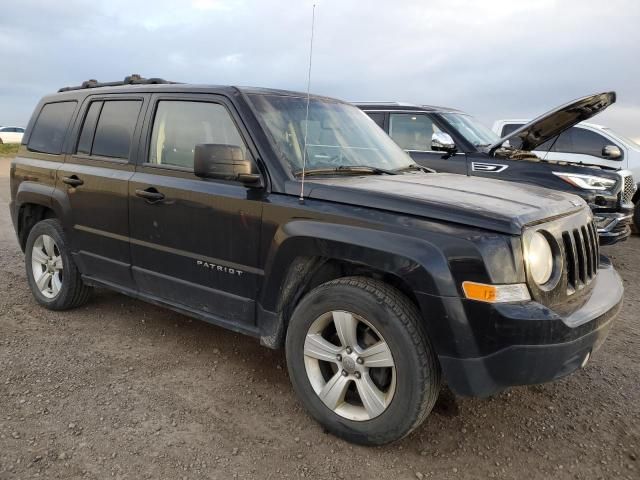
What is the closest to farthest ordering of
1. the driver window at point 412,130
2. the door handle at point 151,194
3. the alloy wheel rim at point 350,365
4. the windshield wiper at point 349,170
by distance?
the alloy wheel rim at point 350,365 → the windshield wiper at point 349,170 → the door handle at point 151,194 → the driver window at point 412,130

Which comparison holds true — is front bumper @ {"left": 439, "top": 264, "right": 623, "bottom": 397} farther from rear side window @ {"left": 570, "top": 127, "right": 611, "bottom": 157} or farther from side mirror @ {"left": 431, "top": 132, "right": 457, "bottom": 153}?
rear side window @ {"left": 570, "top": 127, "right": 611, "bottom": 157}

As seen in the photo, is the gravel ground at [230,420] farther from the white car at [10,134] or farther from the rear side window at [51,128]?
the white car at [10,134]

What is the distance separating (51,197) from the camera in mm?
4516

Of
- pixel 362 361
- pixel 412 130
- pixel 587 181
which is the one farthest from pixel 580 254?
pixel 412 130

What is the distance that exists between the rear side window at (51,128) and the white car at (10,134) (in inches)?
1354

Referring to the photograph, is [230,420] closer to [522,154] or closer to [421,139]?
[421,139]

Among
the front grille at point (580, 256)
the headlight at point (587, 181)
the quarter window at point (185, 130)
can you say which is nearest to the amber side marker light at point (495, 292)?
the front grille at point (580, 256)

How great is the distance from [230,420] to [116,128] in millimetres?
2404

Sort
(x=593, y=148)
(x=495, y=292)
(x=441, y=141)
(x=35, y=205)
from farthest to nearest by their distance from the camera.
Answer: (x=593, y=148)
(x=441, y=141)
(x=35, y=205)
(x=495, y=292)

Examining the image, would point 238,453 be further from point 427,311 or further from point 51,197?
point 51,197

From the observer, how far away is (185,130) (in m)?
3.68

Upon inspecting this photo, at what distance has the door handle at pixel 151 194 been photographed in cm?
362

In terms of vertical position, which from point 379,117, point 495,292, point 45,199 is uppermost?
point 379,117

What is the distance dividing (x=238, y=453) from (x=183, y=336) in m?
1.70
